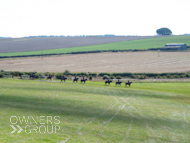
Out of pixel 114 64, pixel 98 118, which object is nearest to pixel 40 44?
pixel 114 64

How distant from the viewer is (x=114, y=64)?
85812 mm

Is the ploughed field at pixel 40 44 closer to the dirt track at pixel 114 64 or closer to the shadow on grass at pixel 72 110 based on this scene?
the dirt track at pixel 114 64

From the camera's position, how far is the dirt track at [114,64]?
7669 cm

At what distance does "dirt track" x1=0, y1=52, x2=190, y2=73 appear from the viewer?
76.7 m

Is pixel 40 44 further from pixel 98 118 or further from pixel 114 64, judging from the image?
pixel 98 118

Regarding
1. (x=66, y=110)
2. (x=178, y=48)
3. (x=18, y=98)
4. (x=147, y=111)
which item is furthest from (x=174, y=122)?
(x=178, y=48)

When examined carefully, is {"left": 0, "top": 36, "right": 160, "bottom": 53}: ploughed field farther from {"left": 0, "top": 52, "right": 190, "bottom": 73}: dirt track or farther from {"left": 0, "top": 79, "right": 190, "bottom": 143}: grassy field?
{"left": 0, "top": 79, "right": 190, "bottom": 143}: grassy field

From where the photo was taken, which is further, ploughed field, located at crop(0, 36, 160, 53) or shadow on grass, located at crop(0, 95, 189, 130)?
ploughed field, located at crop(0, 36, 160, 53)

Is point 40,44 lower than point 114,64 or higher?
higher

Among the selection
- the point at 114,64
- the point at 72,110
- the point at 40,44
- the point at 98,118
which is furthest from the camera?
the point at 40,44

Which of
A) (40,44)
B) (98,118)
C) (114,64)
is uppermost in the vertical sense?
(40,44)

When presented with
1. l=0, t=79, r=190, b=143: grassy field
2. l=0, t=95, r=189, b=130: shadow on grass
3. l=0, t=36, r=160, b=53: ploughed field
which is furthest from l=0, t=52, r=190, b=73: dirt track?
l=0, t=95, r=189, b=130: shadow on grass

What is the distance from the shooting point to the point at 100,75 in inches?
2608

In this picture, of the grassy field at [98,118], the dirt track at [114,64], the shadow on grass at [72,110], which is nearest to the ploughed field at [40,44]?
the dirt track at [114,64]
